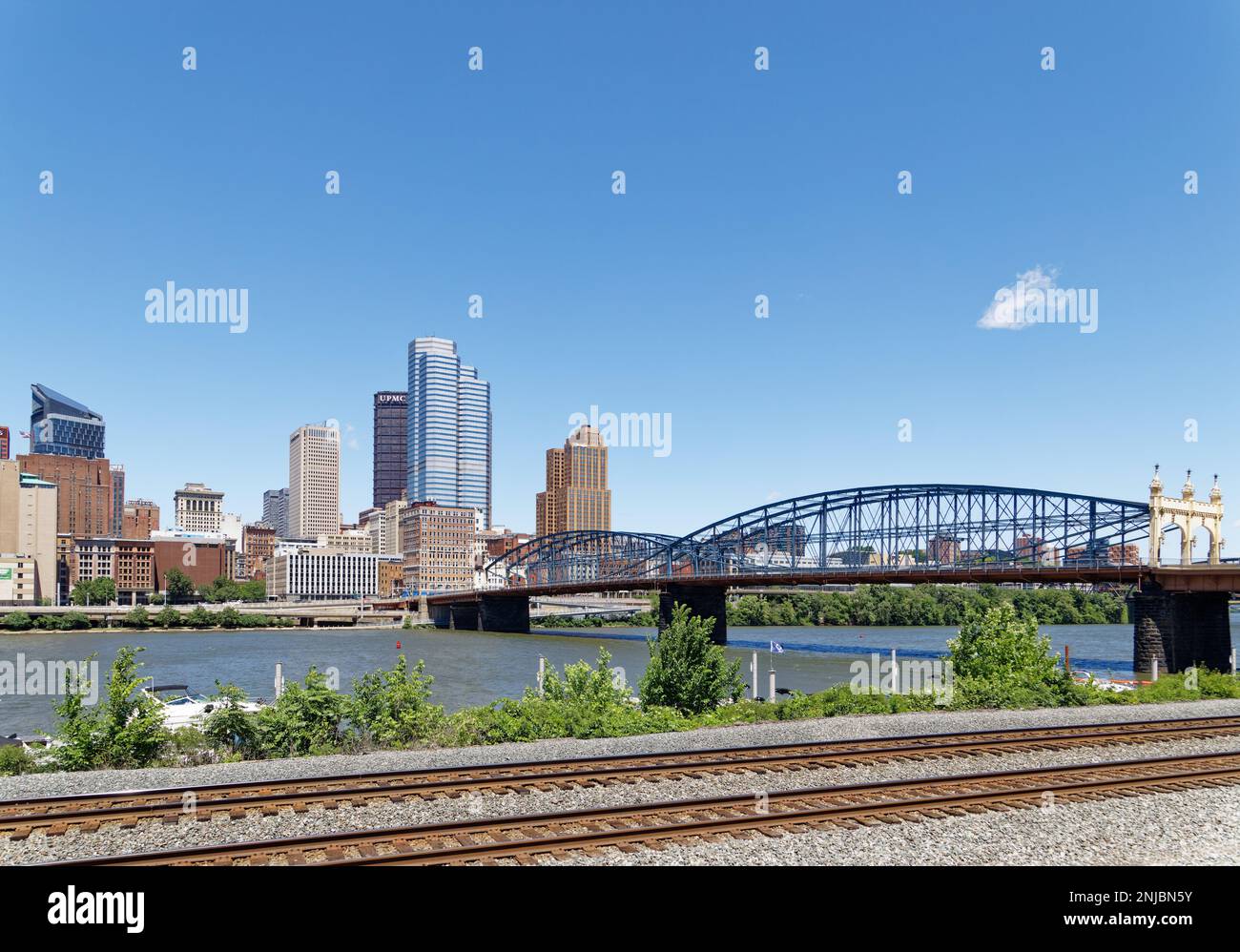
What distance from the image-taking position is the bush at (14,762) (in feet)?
61.7

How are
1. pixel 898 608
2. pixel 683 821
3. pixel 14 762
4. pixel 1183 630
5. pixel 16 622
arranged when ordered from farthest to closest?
pixel 898 608 < pixel 16 622 < pixel 1183 630 < pixel 14 762 < pixel 683 821

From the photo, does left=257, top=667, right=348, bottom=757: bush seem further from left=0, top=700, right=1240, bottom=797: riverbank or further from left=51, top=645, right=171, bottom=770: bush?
left=51, top=645, right=171, bottom=770: bush

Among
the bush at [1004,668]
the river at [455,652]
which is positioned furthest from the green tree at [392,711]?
the river at [455,652]

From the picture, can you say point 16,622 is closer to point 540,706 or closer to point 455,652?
point 455,652

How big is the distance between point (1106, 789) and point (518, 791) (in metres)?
9.50

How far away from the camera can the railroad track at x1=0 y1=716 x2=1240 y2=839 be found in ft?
43.9

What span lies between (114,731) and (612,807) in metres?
11.9

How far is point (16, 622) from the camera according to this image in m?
127

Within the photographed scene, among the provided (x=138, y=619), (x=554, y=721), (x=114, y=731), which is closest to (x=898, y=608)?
Result: (x=138, y=619)

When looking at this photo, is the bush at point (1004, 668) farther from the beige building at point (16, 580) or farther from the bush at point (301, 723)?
→ the beige building at point (16, 580)

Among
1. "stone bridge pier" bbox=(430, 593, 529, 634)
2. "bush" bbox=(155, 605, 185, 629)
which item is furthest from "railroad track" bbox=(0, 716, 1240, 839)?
"bush" bbox=(155, 605, 185, 629)

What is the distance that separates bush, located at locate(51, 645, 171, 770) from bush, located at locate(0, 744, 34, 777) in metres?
0.50

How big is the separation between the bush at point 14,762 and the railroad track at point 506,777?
607 cm
